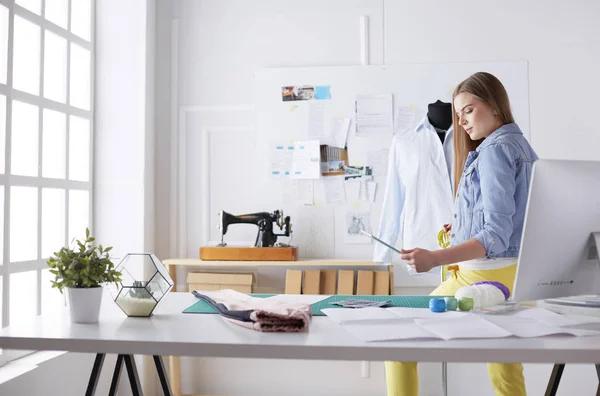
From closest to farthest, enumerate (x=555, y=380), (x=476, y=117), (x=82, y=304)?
(x=82, y=304), (x=555, y=380), (x=476, y=117)

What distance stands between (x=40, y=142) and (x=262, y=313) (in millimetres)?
2004

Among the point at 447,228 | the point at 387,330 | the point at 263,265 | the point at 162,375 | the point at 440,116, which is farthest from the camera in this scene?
the point at 440,116

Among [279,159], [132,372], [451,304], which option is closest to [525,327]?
[451,304]

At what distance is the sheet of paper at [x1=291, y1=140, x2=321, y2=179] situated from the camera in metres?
3.64

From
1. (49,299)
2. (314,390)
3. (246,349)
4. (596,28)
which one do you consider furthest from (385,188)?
(246,349)

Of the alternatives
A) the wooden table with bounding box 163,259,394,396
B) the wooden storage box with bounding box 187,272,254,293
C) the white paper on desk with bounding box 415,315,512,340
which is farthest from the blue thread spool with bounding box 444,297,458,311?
the wooden storage box with bounding box 187,272,254,293

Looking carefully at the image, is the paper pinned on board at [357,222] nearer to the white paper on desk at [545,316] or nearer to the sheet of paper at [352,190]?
the sheet of paper at [352,190]

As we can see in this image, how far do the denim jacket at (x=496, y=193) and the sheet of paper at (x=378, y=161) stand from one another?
4.49 feet

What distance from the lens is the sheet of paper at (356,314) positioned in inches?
62.4

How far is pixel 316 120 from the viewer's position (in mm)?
3662

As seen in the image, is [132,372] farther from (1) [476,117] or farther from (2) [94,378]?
(1) [476,117]

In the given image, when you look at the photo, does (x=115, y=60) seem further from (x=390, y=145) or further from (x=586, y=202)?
(x=586, y=202)

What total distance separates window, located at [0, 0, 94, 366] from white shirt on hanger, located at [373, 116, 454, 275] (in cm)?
177

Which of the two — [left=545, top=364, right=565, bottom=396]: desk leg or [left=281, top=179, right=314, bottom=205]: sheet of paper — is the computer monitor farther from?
[left=281, top=179, right=314, bottom=205]: sheet of paper
